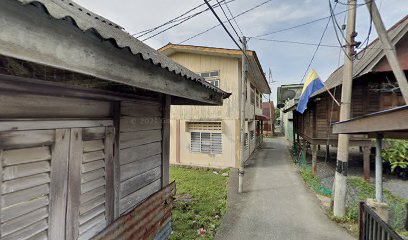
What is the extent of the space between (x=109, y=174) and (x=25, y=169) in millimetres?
1068

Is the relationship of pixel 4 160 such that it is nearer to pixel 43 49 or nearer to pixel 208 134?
pixel 43 49

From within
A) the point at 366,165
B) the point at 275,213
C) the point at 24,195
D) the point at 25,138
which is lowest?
the point at 275,213

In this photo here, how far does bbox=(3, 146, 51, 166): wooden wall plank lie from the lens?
74.7 inches

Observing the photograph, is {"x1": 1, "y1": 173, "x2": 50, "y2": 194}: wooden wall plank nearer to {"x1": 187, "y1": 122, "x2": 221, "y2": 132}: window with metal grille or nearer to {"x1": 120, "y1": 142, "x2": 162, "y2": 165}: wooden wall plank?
{"x1": 120, "y1": 142, "x2": 162, "y2": 165}: wooden wall plank

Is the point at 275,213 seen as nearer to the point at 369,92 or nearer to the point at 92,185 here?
the point at 92,185

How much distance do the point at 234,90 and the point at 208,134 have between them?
2952 mm

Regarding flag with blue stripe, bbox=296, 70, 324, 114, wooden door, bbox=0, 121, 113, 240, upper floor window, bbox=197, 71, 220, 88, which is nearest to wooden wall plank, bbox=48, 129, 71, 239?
wooden door, bbox=0, 121, 113, 240

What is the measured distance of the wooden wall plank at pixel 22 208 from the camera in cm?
187

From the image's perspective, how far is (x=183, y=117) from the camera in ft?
44.4

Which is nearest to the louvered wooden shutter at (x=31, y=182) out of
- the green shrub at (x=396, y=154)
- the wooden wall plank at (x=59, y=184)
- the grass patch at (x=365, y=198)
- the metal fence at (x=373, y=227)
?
the wooden wall plank at (x=59, y=184)

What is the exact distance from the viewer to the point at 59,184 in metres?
2.32

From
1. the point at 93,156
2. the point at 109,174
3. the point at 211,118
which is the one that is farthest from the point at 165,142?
the point at 211,118

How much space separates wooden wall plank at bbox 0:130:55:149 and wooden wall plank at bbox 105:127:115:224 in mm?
787

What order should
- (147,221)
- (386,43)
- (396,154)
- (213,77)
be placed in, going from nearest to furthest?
(147,221) → (386,43) → (396,154) → (213,77)
